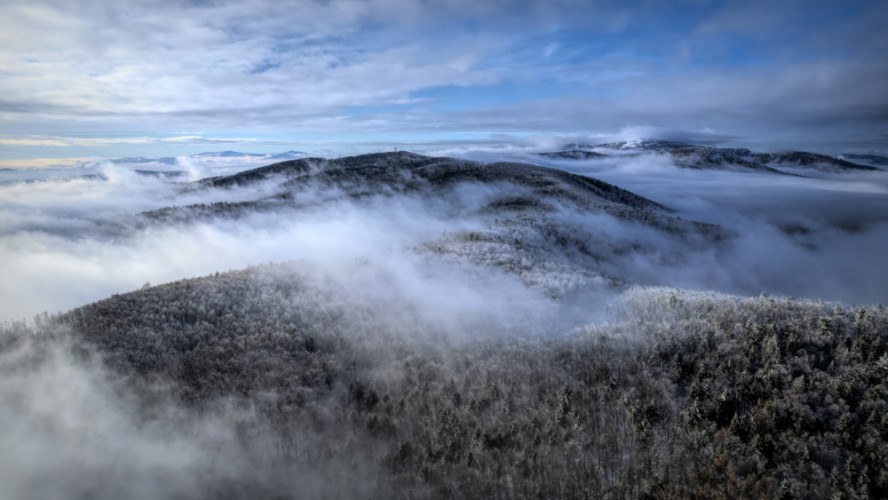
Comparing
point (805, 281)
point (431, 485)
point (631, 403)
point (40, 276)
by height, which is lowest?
point (805, 281)

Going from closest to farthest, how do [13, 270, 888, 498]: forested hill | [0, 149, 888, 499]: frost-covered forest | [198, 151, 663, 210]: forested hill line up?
1. [13, 270, 888, 498]: forested hill
2. [0, 149, 888, 499]: frost-covered forest
3. [198, 151, 663, 210]: forested hill

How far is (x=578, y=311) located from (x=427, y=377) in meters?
9.30

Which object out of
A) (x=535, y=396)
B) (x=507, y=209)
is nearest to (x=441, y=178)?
(x=507, y=209)

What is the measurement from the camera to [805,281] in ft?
235

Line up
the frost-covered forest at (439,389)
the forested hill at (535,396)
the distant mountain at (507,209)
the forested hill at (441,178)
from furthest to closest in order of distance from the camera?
the forested hill at (441,178), the distant mountain at (507,209), the frost-covered forest at (439,389), the forested hill at (535,396)

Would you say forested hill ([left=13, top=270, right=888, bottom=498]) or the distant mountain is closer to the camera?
forested hill ([left=13, top=270, right=888, bottom=498])

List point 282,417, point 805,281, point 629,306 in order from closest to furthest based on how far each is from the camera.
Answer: point 282,417, point 629,306, point 805,281

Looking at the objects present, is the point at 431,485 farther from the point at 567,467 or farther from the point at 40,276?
the point at 40,276

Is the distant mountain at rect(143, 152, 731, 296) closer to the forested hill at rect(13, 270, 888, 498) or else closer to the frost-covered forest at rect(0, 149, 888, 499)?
the frost-covered forest at rect(0, 149, 888, 499)

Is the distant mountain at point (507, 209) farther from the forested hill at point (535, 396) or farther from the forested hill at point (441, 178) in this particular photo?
the forested hill at point (535, 396)

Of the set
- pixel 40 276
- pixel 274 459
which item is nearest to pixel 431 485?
pixel 274 459

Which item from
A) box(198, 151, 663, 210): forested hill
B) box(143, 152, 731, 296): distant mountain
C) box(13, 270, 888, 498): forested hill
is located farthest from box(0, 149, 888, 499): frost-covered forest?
box(198, 151, 663, 210): forested hill

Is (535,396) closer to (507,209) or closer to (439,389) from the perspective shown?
(439,389)

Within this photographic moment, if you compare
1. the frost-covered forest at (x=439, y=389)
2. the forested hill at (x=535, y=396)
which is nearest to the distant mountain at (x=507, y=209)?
the frost-covered forest at (x=439, y=389)
